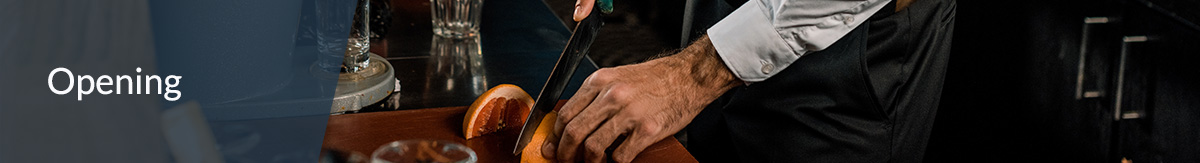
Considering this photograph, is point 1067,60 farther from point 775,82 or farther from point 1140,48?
point 775,82

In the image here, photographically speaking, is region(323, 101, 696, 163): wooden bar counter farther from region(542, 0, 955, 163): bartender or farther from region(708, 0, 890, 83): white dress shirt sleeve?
region(708, 0, 890, 83): white dress shirt sleeve

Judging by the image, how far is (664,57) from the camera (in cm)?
98

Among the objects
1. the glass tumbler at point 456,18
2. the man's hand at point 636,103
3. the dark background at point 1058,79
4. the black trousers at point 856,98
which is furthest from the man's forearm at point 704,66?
the dark background at point 1058,79

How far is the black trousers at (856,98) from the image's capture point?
3.34ft

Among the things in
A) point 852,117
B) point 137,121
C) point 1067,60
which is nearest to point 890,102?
point 852,117

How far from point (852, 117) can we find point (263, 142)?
1.87ft

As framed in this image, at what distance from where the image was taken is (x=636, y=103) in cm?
89

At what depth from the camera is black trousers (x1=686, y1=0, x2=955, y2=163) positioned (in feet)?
3.34

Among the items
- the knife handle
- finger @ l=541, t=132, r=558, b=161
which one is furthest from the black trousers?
finger @ l=541, t=132, r=558, b=161

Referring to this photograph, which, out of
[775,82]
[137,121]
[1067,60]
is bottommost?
[1067,60]

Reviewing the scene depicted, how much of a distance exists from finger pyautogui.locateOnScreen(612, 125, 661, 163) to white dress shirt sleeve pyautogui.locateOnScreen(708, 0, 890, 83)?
0.15 metres

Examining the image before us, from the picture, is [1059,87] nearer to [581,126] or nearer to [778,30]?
[778,30]

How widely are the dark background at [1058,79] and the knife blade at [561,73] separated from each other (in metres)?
0.59

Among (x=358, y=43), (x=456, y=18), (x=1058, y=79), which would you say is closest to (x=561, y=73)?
(x=358, y=43)
